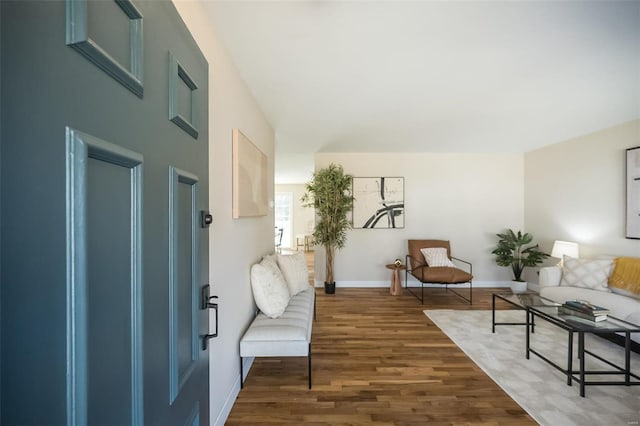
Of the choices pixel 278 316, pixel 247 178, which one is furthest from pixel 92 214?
pixel 278 316

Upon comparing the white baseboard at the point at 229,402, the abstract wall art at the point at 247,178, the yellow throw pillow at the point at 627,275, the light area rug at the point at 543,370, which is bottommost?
the light area rug at the point at 543,370

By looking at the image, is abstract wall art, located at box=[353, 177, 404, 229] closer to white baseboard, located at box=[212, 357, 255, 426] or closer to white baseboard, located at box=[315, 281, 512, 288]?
white baseboard, located at box=[315, 281, 512, 288]

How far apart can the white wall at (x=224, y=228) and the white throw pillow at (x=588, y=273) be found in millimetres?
3900

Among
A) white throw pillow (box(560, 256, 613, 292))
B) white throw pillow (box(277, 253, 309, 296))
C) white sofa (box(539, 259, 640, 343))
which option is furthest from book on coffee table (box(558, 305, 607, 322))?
white throw pillow (box(277, 253, 309, 296))

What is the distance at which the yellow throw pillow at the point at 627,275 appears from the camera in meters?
3.04

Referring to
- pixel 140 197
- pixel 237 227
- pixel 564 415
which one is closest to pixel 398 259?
pixel 564 415

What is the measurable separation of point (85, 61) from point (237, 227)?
1771 mm

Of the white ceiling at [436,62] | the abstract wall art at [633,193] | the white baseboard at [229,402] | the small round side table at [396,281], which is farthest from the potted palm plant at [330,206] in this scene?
the abstract wall art at [633,193]

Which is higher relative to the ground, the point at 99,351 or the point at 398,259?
the point at 99,351

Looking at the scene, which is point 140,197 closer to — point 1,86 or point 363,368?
point 1,86

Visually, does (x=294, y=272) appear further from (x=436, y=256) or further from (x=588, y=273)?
(x=588, y=273)

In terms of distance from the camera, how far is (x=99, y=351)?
0.48m

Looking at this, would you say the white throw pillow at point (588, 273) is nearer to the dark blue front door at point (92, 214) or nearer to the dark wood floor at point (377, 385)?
the dark wood floor at point (377, 385)

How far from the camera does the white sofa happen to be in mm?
2679
